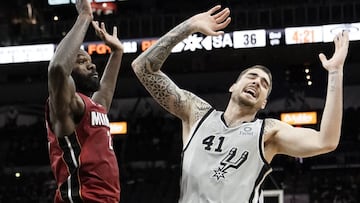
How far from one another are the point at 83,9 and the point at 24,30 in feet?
40.7

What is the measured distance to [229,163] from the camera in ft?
11.3

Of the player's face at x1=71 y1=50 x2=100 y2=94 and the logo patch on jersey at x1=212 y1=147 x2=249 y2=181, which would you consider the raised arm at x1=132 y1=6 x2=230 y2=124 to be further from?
the logo patch on jersey at x1=212 y1=147 x2=249 y2=181

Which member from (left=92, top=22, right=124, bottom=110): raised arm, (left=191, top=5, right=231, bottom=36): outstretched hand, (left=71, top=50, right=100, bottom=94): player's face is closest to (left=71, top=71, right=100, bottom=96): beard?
(left=71, top=50, right=100, bottom=94): player's face

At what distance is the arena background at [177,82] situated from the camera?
15.1 meters

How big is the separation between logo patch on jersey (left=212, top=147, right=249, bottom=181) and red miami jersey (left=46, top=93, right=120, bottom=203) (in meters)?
0.57

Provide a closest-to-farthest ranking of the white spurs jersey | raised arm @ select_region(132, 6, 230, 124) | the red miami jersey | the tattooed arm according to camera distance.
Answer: the tattooed arm → the white spurs jersey → the red miami jersey → raised arm @ select_region(132, 6, 230, 124)

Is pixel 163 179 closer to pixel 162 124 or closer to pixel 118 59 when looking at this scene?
pixel 162 124

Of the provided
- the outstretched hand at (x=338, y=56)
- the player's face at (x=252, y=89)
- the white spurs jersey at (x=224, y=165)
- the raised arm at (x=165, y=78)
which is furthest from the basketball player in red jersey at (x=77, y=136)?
the outstretched hand at (x=338, y=56)

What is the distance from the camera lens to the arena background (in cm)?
1505

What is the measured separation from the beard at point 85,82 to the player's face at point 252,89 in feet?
2.32

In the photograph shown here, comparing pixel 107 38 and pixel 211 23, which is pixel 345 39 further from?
pixel 107 38

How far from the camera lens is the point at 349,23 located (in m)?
14.3

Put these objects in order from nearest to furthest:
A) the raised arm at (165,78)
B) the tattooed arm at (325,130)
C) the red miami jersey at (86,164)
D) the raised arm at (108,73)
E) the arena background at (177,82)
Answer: the tattooed arm at (325,130), the red miami jersey at (86,164), the raised arm at (165,78), the raised arm at (108,73), the arena background at (177,82)

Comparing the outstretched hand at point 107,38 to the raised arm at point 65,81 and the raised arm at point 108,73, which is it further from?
the raised arm at point 65,81
